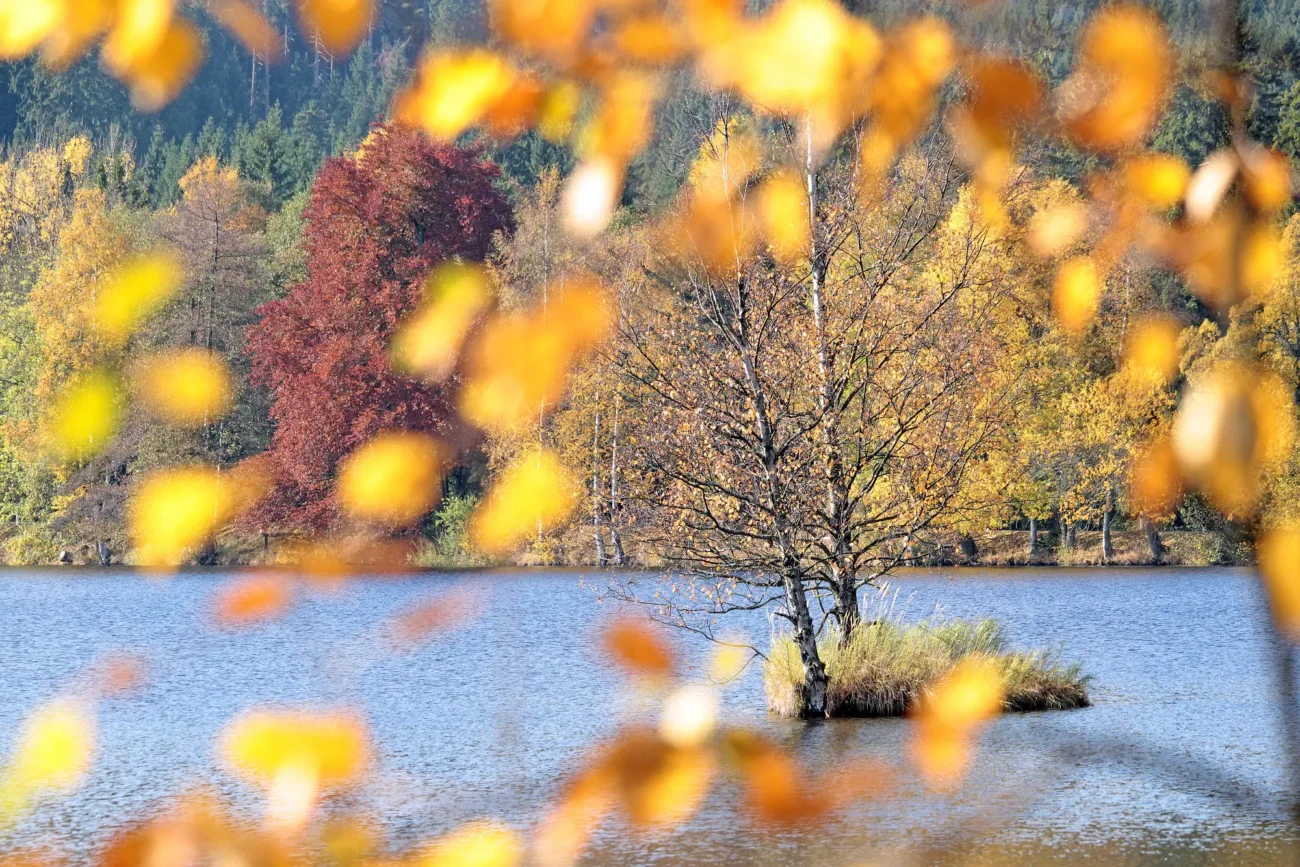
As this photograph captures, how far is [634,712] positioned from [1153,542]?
28989mm

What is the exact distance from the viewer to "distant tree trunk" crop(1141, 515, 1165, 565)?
39438mm

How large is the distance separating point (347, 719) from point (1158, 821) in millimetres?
7939

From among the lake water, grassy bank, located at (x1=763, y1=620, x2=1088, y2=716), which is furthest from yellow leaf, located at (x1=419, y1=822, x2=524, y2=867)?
grassy bank, located at (x1=763, y1=620, x2=1088, y2=716)

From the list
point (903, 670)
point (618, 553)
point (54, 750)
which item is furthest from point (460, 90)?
point (618, 553)

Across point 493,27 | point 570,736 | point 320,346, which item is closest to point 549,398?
point 320,346

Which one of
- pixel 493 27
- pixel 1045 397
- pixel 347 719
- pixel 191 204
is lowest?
pixel 347 719

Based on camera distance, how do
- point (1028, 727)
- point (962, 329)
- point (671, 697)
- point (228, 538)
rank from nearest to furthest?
point (1028, 727) < point (962, 329) < point (671, 697) < point (228, 538)

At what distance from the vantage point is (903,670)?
1307 cm

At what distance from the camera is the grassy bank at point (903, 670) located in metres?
13.0

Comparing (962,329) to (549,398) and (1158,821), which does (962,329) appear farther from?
(549,398)

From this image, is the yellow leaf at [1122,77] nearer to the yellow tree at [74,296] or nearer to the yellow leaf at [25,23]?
the yellow leaf at [25,23]

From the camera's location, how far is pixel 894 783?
10086 millimetres

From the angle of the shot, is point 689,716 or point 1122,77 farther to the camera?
point 689,716

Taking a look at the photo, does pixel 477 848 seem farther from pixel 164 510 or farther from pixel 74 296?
pixel 74 296
